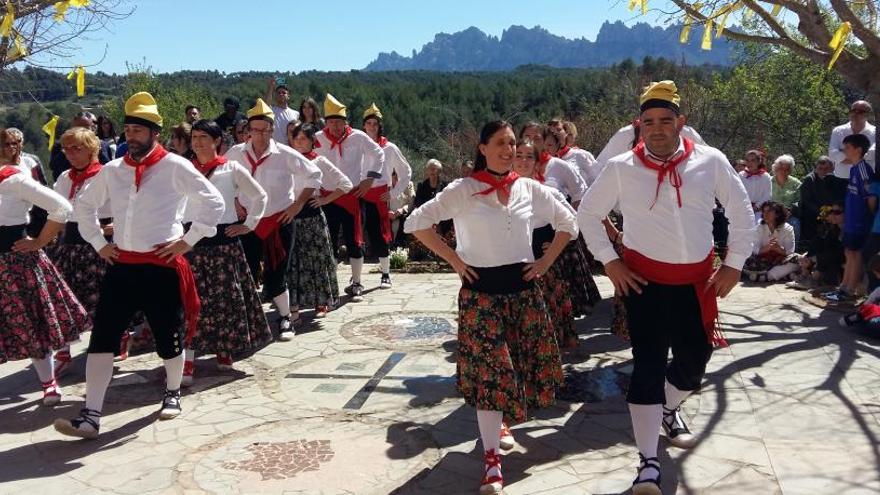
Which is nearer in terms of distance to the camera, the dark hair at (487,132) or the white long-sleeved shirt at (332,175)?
the dark hair at (487,132)

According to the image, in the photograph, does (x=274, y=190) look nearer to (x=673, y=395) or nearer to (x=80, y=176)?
(x=80, y=176)

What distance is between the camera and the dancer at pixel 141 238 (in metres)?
4.79

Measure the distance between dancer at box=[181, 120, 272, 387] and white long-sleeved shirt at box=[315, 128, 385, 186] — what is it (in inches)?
91.4

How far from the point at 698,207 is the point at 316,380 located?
3171mm

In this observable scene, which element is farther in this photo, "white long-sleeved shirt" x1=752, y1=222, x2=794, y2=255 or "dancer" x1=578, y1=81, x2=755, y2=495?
"white long-sleeved shirt" x1=752, y1=222, x2=794, y2=255

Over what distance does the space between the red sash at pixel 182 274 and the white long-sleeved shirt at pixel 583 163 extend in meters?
3.29

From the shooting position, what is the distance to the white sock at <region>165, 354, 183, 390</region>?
5.11m

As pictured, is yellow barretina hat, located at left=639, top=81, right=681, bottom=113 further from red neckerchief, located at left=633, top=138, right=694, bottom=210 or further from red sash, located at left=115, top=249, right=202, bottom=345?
red sash, located at left=115, top=249, right=202, bottom=345

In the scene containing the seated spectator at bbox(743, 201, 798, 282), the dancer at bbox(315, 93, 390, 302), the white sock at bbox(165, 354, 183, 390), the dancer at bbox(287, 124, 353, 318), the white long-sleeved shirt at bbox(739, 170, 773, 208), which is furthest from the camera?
the white long-sleeved shirt at bbox(739, 170, 773, 208)

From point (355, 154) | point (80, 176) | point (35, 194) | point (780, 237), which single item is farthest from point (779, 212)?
point (35, 194)

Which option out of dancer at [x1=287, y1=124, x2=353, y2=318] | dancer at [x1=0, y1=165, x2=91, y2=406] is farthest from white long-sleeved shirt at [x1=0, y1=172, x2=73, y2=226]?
dancer at [x1=287, y1=124, x2=353, y2=318]

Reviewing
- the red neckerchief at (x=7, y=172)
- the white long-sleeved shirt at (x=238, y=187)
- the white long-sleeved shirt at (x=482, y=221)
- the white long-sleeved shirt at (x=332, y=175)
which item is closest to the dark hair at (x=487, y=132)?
the white long-sleeved shirt at (x=482, y=221)

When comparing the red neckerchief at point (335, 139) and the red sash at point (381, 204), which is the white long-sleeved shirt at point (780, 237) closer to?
the red sash at point (381, 204)

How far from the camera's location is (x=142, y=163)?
4836 millimetres
